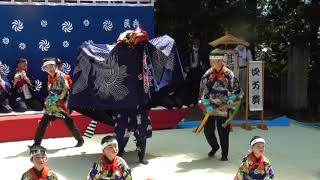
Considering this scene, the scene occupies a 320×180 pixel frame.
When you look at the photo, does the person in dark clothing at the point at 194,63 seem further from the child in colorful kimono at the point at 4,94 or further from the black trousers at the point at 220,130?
the child in colorful kimono at the point at 4,94

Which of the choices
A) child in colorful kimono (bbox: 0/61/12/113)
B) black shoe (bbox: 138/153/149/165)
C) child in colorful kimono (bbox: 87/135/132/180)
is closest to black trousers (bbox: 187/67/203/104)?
black shoe (bbox: 138/153/149/165)

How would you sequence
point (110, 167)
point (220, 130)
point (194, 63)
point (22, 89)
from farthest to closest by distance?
point (194, 63)
point (22, 89)
point (220, 130)
point (110, 167)

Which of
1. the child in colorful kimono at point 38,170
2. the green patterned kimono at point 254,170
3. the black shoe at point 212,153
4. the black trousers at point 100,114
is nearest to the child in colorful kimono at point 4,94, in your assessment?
the black trousers at point 100,114

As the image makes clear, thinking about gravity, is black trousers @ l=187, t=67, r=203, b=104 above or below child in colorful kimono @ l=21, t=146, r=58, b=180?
above

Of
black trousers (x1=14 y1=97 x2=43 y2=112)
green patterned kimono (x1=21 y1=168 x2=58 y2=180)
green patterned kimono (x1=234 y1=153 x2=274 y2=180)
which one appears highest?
black trousers (x1=14 y1=97 x2=43 y2=112)

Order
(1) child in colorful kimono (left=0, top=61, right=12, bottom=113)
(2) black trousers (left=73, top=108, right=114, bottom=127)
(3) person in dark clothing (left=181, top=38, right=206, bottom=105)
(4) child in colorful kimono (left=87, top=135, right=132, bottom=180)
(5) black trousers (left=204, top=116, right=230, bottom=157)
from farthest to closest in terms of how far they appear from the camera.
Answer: (3) person in dark clothing (left=181, top=38, right=206, bottom=105) → (1) child in colorful kimono (left=0, top=61, right=12, bottom=113) → (2) black trousers (left=73, top=108, right=114, bottom=127) → (5) black trousers (left=204, top=116, right=230, bottom=157) → (4) child in colorful kimono (left=87, top=135, right=132, bottom=180)

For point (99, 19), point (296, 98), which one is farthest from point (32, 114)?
point (296, 98)

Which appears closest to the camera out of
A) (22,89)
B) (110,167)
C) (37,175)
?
(37,175)

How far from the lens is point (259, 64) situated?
9609 mm

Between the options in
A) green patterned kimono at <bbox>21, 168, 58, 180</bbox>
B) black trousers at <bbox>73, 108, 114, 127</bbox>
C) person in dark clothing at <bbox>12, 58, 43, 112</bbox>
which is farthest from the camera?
person in dark clothing at <bbox>12, 58, 43, 112</bbox>

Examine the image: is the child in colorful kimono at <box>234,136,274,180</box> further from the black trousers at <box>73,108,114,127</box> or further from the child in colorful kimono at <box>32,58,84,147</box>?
the child in colorful kimono at <box>32,58,84,147</box>

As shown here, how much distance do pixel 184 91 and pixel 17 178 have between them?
155 inches

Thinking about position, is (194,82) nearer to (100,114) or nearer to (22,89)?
(22,89)

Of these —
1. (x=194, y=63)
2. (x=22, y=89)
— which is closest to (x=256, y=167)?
(x=22, y=89)
